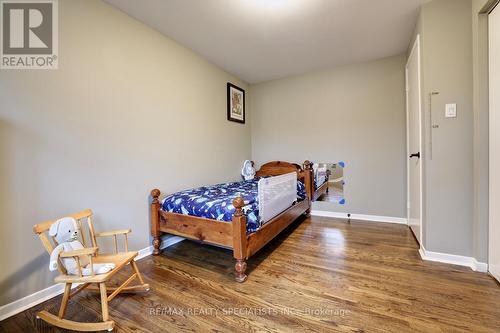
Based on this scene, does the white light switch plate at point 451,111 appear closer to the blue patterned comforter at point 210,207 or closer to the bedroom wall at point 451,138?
the bedroom wall at point 451,138

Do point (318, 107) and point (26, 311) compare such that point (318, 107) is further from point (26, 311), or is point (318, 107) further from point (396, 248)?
point (26, 311)

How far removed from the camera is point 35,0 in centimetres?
164

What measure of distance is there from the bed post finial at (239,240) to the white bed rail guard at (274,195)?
298 millimetres

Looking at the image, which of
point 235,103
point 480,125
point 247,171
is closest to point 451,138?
point 480,125

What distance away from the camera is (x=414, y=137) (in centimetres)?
253

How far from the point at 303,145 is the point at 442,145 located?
6.63 feet

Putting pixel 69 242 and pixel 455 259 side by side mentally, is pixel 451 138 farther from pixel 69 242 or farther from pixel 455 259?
pixel 69 242

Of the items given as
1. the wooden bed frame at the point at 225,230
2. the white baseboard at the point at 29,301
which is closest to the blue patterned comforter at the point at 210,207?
the wooden bed frame at the point at 225,230

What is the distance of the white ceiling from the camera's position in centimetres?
205

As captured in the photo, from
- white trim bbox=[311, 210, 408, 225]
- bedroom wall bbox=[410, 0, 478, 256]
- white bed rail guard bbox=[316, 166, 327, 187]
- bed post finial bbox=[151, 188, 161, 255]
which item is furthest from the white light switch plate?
bed post finial bbox=[151, 188, 161, 255]

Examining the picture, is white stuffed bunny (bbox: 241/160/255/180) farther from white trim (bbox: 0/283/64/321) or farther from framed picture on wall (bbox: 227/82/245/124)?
white trim (bbox: 0/283/64/321)

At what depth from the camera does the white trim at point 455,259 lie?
1.82 meters

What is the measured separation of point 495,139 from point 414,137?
89 cm

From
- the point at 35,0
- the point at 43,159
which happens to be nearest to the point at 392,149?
the point at 43,159
